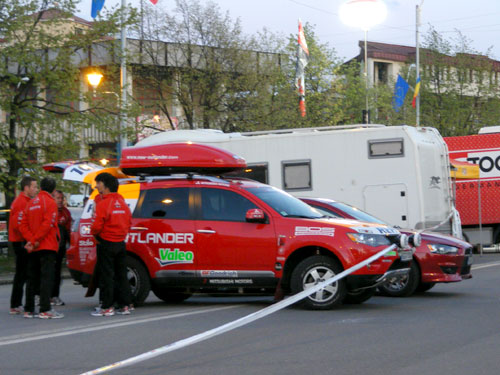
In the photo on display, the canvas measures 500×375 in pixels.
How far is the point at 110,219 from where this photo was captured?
37.6ft

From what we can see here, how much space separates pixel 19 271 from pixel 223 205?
281 centimetres

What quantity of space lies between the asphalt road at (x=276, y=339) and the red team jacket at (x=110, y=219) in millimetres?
1032

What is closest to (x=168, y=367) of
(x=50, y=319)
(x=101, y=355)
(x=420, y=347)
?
(x=101, y=355)

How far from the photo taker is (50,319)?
11.5 m

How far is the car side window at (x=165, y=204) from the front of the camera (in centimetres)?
1252

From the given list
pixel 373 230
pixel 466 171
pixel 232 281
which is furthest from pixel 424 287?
pixel 466 171

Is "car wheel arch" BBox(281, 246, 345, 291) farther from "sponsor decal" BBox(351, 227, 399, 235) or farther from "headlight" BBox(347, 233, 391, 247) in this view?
"sponsor decal" BBox(351, 227, 399, 235)

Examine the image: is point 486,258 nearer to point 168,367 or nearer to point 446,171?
point 446,171

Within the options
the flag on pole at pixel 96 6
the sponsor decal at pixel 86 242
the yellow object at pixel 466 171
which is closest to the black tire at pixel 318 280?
the sponsor decal at pixel 86 242

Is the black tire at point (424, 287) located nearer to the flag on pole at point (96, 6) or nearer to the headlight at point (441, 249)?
the headlight at point (441, 249)

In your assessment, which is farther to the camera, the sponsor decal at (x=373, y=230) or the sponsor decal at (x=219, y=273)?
the sponsor decal at (x=219, y=273)

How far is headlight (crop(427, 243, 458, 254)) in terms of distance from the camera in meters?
13.8

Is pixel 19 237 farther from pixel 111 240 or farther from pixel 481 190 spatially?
pixel 481 190

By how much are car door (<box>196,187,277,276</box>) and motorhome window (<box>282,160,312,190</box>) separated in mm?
9241
